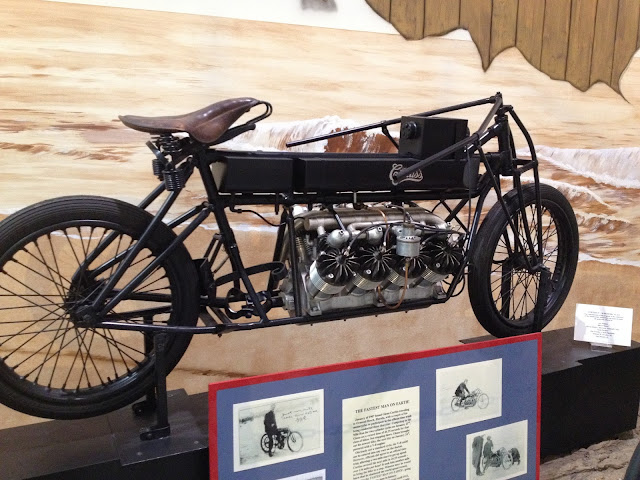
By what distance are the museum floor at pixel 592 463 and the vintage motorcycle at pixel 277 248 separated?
71 cm

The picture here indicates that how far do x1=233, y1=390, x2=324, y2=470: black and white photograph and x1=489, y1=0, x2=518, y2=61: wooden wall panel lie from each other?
2.48 m

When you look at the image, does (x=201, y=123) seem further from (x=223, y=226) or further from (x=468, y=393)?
(x=468, y=393)

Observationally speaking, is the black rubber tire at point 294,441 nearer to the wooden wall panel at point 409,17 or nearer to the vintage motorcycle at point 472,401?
the vintage motorcycle at point 472,401

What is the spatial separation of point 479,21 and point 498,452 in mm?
2378

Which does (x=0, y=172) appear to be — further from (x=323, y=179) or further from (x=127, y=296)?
(x=323, y=179)

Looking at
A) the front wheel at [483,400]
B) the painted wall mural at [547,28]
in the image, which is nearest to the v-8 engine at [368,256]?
the front wheel at [483,400]

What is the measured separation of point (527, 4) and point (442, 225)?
1.93 meters

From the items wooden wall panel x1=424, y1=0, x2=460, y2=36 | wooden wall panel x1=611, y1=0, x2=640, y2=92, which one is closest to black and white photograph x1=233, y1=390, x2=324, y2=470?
wooden wall panel x1=424, y1=0, x2=460, y2=36

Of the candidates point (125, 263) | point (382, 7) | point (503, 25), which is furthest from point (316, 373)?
point (503, 25)

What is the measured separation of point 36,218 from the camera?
1754 millimetres

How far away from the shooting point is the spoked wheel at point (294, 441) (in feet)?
6.19

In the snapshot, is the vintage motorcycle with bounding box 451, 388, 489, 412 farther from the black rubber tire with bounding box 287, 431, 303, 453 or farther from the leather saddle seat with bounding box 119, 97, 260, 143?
the leather saddle seat with bounding box 119, 97, 260, 143

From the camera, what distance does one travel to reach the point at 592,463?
277 centimetres

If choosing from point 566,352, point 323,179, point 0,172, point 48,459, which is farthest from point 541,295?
point 0,172
